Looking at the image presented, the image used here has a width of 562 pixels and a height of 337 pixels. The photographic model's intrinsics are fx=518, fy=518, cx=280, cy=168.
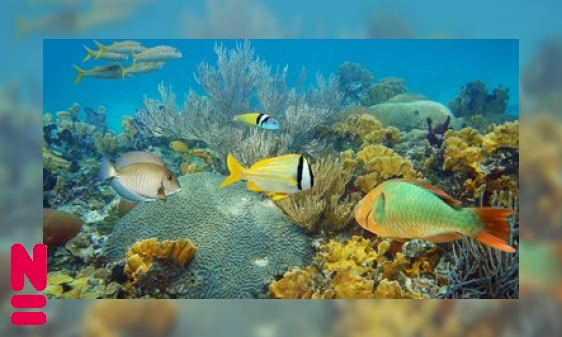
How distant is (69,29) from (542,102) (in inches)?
160

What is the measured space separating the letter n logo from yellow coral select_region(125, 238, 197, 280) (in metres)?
0.79

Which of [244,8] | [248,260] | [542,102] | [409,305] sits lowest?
[409,305]

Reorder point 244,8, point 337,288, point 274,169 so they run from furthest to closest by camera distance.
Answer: point 244,8
point 337,288
point 274,169

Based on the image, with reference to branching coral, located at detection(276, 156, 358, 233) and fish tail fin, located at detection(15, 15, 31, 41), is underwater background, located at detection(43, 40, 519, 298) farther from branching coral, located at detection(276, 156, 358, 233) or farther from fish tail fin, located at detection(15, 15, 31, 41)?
fish tail fin, located at detection(15, 15, 31, 41)

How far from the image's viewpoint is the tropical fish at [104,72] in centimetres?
457

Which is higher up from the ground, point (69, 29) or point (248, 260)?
point (69, 29)

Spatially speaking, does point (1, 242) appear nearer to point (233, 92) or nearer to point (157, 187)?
point (157, 187)

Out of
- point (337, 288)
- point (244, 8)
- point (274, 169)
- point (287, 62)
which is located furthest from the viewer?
point (287, 62)

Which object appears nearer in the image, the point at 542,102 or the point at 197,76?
the point at 542,102

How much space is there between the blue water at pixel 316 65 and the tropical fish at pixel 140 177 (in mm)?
1321

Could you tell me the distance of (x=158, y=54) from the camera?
14.9 feet

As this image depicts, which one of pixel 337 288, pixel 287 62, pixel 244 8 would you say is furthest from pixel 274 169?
pixel 287 62

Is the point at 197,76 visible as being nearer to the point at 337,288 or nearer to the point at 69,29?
the point at 69,29

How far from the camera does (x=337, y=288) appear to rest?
402cm
